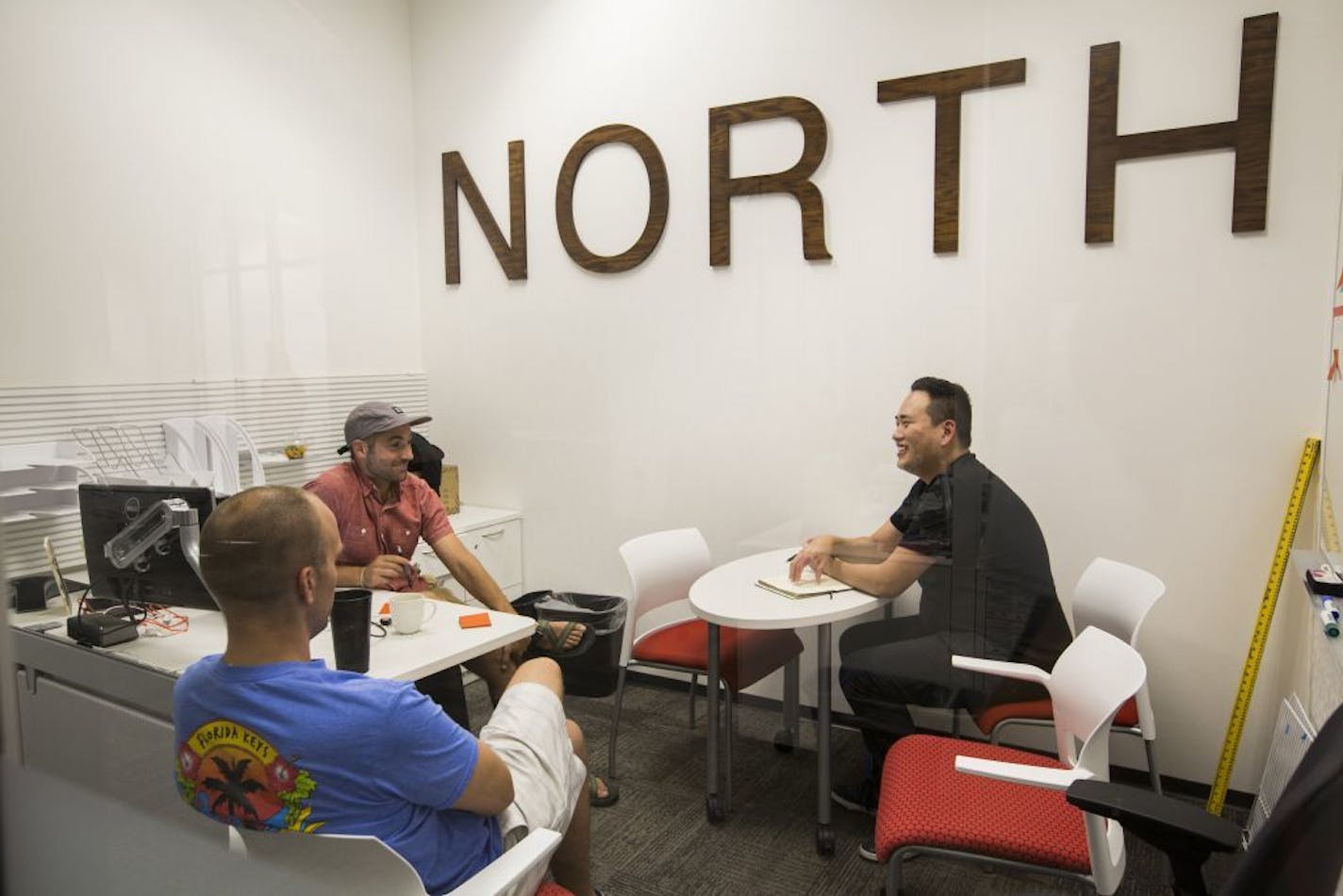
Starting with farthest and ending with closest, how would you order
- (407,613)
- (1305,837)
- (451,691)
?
(451,691), (407,613), (1305,837)

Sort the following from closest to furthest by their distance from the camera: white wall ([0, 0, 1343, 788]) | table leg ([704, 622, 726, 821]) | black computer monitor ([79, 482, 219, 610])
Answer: black computer monitor ([79, 482, 219, 610]) < white wall ([0, 0, 1343, 788]) < table leg ([704, 622, 726, 821])

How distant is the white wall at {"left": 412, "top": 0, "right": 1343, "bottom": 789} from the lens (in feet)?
7.04

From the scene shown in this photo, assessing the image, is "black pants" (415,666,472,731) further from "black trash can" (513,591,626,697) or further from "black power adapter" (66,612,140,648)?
"black power adapter" (66,612,140,648)

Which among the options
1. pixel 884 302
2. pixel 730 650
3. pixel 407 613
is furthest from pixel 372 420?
pixel 884 302

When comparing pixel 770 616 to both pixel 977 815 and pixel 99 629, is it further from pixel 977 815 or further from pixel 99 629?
pixel 99 629

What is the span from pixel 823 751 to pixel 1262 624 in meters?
1.21

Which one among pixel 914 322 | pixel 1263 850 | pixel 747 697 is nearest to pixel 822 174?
pixel 914 322

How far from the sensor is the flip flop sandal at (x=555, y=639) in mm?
2359

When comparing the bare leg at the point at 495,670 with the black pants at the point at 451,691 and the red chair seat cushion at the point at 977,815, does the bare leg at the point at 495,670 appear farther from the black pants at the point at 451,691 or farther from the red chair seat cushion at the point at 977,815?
the red chair seat cushion at the point at 977,815

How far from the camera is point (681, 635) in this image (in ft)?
8.77

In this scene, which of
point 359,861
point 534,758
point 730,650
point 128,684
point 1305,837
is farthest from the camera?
point 730,650

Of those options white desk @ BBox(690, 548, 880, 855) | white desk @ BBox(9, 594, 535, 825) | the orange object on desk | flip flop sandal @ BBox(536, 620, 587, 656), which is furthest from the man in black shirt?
white desk @ BBox(9, 594, 535, 825)

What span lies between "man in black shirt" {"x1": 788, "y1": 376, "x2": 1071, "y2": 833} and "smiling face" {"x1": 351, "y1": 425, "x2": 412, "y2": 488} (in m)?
1.19

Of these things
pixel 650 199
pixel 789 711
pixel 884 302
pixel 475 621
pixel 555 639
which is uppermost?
pixel 650 199
